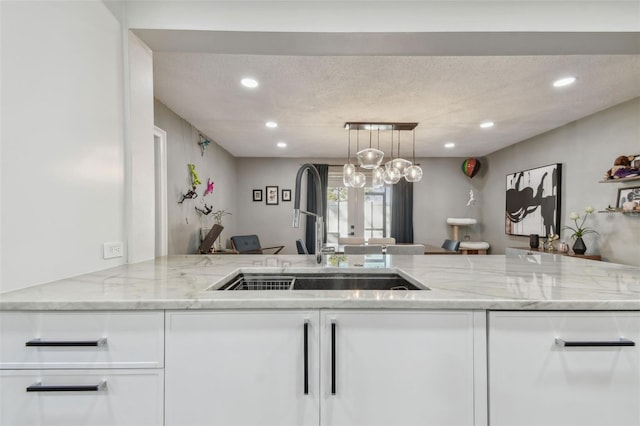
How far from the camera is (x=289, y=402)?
90 centimetres

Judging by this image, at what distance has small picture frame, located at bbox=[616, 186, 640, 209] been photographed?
113 inches

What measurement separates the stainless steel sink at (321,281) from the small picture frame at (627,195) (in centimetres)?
330

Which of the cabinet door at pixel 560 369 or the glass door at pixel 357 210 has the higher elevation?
the glass door at pixel 357 210

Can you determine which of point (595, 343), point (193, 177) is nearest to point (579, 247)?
point (595, 343)

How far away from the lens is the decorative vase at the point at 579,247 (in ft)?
10.9

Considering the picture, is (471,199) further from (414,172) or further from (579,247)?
(414,172)

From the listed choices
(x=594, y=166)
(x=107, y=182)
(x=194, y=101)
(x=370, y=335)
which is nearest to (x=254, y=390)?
(x=370, y=335)

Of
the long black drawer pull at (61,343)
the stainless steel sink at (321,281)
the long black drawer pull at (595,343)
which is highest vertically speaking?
the stainless steel sink at (321,281)

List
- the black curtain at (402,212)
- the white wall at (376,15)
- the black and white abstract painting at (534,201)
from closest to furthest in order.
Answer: the white wall at (376,15) → the black and white abstract painting at (534,201) → the black curtain at (402,212)

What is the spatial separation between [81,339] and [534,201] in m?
5.40

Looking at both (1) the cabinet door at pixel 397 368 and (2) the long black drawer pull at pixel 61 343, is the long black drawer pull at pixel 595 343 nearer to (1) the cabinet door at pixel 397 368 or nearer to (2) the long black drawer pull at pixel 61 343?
(1) the cabinet door at pixel 397 368

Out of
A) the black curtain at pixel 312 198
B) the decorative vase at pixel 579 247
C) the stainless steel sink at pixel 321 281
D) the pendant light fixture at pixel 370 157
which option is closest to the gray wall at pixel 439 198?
the black curtain at pixel 312 198

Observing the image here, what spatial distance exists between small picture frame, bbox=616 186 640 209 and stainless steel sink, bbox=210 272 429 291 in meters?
3.30

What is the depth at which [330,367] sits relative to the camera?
902 millimetres
